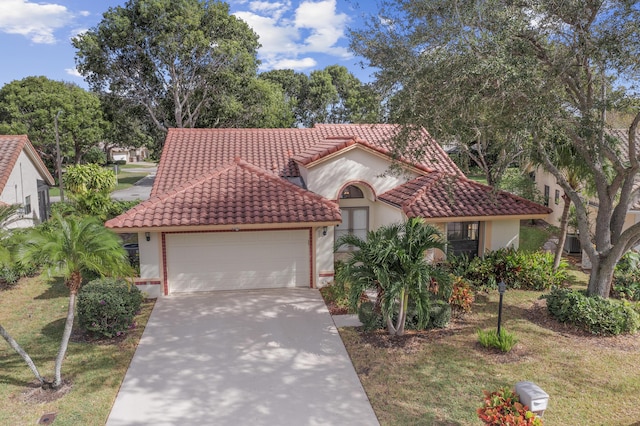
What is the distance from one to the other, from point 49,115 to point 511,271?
142 feet

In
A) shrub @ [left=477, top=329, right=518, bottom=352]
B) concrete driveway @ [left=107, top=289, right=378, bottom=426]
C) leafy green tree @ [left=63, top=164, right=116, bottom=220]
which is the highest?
leafy green tree @ [left=63, top=164, right=116, bottom=220]

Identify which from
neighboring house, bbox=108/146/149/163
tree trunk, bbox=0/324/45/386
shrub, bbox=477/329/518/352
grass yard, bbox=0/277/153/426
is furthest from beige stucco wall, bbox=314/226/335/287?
neighboring house, bbox=108/146/149/163

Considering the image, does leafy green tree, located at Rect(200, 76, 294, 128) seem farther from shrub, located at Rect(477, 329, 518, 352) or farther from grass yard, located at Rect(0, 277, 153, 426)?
shrub, located at Rect(477, 329, 518, 352)

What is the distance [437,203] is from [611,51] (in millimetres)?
6920

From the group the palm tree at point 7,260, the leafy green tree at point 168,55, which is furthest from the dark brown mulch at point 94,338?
the leafy green tree at point 168,55

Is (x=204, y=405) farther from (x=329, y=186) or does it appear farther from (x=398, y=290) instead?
(x=329, y=186)

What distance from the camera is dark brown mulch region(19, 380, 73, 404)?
8500mm

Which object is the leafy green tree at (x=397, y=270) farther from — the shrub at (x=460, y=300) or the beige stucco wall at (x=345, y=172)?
the beige stucco wall at (x=345, y=172)

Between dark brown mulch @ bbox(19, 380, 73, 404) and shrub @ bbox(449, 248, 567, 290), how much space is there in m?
11.2

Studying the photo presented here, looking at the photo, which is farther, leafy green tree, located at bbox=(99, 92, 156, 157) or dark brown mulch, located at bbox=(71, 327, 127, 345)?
leafy green tree, located at bbox=(99, 92, 156, 157)

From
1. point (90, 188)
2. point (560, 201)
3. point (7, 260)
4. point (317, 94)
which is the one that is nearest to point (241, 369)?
point (7, 260)

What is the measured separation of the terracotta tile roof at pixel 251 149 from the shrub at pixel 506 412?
36.5ft

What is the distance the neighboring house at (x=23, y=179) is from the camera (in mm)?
19719

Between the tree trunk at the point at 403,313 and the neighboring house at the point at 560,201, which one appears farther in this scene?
the neighboring house at the point at 560,201
